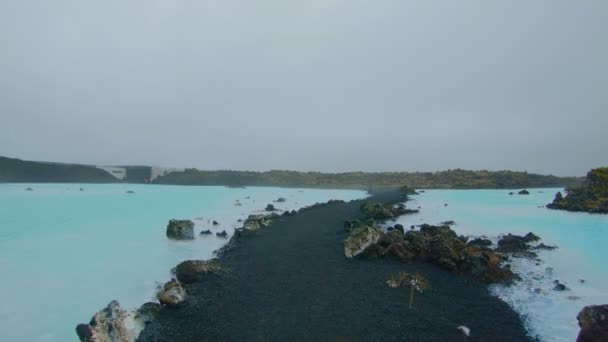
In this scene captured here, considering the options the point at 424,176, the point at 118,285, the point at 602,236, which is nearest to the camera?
the point at 118,285

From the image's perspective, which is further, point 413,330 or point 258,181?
point 258,181

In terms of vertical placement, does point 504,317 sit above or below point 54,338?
above

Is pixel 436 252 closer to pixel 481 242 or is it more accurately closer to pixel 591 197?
pixel 481 242

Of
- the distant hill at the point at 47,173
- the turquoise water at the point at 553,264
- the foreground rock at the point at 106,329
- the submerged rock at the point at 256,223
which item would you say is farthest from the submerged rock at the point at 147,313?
the distant hill at the point at 47,173

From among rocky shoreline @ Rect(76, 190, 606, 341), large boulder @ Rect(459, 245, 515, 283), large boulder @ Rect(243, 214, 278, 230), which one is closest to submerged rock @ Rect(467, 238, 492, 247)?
rocky shoreline @ Rect(76, 190, 606, 341)

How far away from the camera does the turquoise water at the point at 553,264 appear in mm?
6582

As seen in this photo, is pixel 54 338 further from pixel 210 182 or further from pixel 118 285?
pixel 210 182

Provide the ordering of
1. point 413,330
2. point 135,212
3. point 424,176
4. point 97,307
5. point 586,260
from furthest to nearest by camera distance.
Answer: point 424,176, point 135,212, point 586,260, point 97,307, point 413,330

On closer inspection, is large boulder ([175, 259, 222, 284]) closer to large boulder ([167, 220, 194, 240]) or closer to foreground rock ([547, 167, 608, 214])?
large boulder ([167, 220, 194, 240])

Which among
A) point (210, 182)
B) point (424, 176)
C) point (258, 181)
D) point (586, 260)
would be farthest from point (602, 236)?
point (210, 182)

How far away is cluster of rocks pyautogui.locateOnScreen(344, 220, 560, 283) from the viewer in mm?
8914

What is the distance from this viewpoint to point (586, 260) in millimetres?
11312

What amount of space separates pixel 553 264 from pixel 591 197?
67.7 ft

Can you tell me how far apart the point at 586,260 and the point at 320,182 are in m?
51.2
